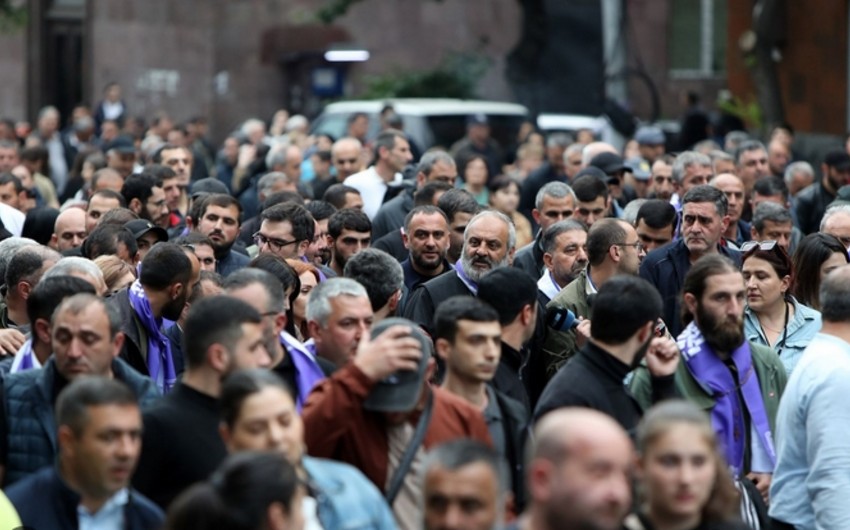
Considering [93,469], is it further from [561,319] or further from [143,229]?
[143,229]

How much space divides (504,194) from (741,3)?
15048 mm

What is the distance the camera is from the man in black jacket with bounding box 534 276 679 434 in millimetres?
7629

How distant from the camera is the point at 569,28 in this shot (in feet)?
107

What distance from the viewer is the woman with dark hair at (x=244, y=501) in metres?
5.61

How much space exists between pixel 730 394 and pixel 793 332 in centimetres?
179

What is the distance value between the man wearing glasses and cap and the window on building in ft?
107

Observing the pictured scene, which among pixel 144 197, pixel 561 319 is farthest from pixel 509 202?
pixel 561 319

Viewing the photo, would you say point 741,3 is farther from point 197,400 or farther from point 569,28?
point 197,400

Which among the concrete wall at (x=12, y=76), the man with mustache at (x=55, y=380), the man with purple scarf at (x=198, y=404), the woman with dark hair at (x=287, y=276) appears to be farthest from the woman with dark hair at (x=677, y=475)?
the concrete wall at (x=12, y=76)

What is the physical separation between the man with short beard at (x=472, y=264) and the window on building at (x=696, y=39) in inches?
1117

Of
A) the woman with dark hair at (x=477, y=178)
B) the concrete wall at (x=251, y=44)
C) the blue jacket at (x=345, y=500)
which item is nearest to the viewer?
the blue jacket at (x=345, y=500)

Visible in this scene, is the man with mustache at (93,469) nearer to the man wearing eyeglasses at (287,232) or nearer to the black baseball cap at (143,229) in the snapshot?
the man wearing eyeglasses at (287,232)

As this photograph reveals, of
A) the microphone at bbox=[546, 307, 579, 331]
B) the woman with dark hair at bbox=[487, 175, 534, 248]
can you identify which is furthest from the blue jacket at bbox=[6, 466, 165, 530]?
the woman with dark hair at bbox=[487, 175, 534, 248]

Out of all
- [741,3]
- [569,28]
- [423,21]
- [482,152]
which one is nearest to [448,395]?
[482,152]
